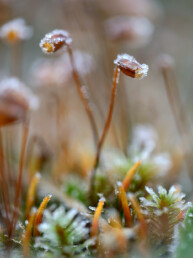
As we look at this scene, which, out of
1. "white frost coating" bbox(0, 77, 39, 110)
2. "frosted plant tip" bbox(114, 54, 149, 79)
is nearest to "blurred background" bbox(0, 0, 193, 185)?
"white frost coating" bbox(0, 77, 39, 110)

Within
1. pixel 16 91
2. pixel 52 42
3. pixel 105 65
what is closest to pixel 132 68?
pixel 52 42

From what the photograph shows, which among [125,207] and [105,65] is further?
[105,65]

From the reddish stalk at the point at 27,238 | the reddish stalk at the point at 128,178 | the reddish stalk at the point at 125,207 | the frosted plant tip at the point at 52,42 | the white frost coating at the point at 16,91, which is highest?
the frosted plant tip at the point at 52,42

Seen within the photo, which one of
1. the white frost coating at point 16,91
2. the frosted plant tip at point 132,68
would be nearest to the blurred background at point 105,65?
the white frost coating at point 16,91

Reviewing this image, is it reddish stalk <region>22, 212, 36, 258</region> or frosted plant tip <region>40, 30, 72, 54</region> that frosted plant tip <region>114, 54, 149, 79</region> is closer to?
frosted plant tip <region>40, 30, 72, 54</region>

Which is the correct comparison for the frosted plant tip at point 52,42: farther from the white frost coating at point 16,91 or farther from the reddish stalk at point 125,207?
the reddish stalk at point 125,207

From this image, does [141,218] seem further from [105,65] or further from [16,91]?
[105,65]

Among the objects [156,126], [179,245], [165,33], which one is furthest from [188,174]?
[165,33]

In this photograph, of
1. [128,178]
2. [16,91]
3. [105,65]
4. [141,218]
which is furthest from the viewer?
[105,65]

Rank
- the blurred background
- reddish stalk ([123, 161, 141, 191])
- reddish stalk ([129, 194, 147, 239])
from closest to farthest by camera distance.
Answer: reddish stalk ([129, 194, 147, 239]), reddish stalk ([123, 161, 141, 191]), the blurred background

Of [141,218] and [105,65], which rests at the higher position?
[105,65]

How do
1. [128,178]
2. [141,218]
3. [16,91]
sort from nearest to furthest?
[141,218] < [128,178] < [16,91]
